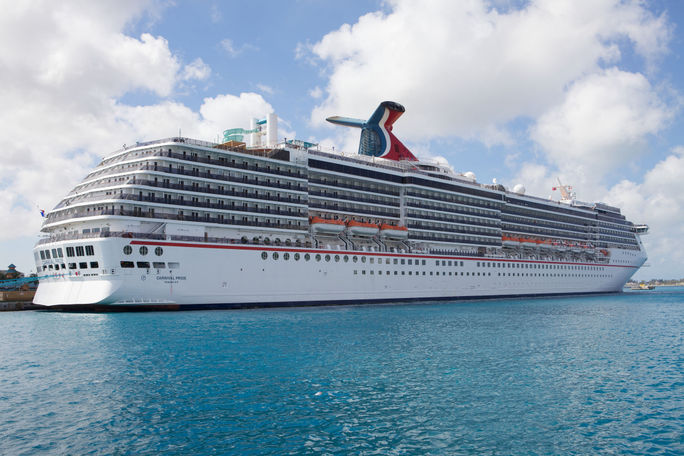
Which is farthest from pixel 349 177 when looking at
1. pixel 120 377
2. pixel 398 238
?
pixel 120 377

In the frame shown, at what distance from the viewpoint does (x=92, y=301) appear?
3600cm

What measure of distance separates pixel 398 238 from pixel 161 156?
28.0m

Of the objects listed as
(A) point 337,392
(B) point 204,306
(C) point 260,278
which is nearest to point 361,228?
(C) point 260,278

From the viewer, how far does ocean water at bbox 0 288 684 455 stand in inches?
463

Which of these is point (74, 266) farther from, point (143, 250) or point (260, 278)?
point (260, 278)

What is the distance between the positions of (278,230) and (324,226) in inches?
208

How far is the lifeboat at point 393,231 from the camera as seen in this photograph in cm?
5503

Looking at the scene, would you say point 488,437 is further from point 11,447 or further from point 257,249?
point 257,249

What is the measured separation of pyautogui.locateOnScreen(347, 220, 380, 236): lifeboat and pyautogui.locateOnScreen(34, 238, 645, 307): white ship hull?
8.70 ft

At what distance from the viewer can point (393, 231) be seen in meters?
55.7

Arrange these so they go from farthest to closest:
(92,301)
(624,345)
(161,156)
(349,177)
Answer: (349,177)
(161,156)
(92,301)
(624,345)


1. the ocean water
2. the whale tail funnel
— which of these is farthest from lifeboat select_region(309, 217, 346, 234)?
the ocean water

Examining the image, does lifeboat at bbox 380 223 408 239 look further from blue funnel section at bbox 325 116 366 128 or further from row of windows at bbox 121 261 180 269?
row of windows at bbox 121 261 180 269

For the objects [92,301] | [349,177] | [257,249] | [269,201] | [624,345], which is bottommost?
[624,345]
